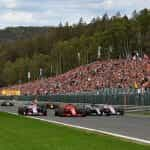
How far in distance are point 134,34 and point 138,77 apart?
9032 cm

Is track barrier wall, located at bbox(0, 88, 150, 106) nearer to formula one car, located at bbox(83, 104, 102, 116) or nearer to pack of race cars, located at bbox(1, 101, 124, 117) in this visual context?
pack of race cars, located at bbox(1, 101, 124, 117)

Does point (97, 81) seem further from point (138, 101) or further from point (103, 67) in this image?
point (138, 101)

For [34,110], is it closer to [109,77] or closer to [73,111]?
[73,111]

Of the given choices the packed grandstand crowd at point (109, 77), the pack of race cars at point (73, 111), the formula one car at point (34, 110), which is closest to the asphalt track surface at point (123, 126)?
the pack of race cars at point (73, 111)

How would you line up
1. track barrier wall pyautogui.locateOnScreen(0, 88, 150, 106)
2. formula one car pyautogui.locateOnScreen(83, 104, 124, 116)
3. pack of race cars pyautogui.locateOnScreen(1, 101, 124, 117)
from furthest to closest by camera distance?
track barrier wall pyautogui.locateOnScreen(0, 88, 150, 106) → formula one car pyautogui.locateOnScreen(83, 104, 124, 116) → pack of race cars pyautogui.locateOnScreen(1, 101, 124, 117)

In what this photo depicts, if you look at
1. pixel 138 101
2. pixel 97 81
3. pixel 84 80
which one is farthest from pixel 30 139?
pixel 84 80

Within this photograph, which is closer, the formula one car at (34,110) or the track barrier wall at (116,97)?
the formula one car at (34,110)

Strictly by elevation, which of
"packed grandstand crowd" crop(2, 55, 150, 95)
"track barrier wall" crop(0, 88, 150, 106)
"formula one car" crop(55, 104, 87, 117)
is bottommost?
"formula one car" crop(55, 104, 87, 117)

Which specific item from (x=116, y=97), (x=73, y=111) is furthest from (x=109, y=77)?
(x=73, y=111)

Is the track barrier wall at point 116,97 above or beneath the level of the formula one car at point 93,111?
above

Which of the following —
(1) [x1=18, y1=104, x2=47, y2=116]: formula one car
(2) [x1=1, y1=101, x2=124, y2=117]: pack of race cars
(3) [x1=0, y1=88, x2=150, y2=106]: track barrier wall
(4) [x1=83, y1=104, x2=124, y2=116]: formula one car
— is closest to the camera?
(2) [x1=1, y1=101, x2=124, y2=117]: pack of race cars

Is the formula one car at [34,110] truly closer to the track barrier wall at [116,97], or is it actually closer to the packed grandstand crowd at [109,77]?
the track barrier wall at [116,97]

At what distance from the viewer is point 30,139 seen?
19438mm

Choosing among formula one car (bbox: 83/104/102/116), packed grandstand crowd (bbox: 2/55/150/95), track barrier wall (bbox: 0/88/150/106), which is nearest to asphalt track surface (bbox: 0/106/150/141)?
formula one car (bbox: 83/104/102/116)
